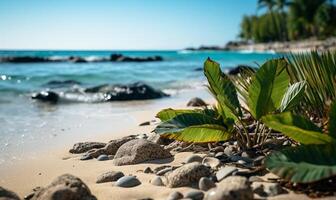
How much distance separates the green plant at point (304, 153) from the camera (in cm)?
215

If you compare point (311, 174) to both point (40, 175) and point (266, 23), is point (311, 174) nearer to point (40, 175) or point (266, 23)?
point (40, 175)

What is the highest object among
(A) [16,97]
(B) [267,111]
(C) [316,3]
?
(C) [316,3]

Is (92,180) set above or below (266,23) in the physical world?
below

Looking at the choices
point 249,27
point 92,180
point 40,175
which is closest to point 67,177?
point 92,180

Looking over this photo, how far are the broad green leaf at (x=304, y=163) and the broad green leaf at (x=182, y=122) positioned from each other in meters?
0.82

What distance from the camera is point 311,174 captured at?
7.01 feet

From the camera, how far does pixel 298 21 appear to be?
220 feet

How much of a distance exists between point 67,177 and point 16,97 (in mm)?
9391

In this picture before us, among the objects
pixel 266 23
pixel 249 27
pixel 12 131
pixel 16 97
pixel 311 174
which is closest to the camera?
pixel 311 174

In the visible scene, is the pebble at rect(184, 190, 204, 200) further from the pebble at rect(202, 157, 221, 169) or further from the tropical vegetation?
the pebble at rect(202, 157, 221, 169)

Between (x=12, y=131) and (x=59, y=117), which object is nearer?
(x=12, y=131)

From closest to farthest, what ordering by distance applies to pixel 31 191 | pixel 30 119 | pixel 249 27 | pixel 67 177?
pixel 67 177 < pixel 31 191 < pixel 30 119 < pixel 249 27

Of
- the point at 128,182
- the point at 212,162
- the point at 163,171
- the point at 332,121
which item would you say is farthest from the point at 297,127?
the point at 128,182

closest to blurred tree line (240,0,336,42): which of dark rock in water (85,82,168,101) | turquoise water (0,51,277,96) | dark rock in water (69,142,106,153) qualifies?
turquoise water (0,51,277,96)
